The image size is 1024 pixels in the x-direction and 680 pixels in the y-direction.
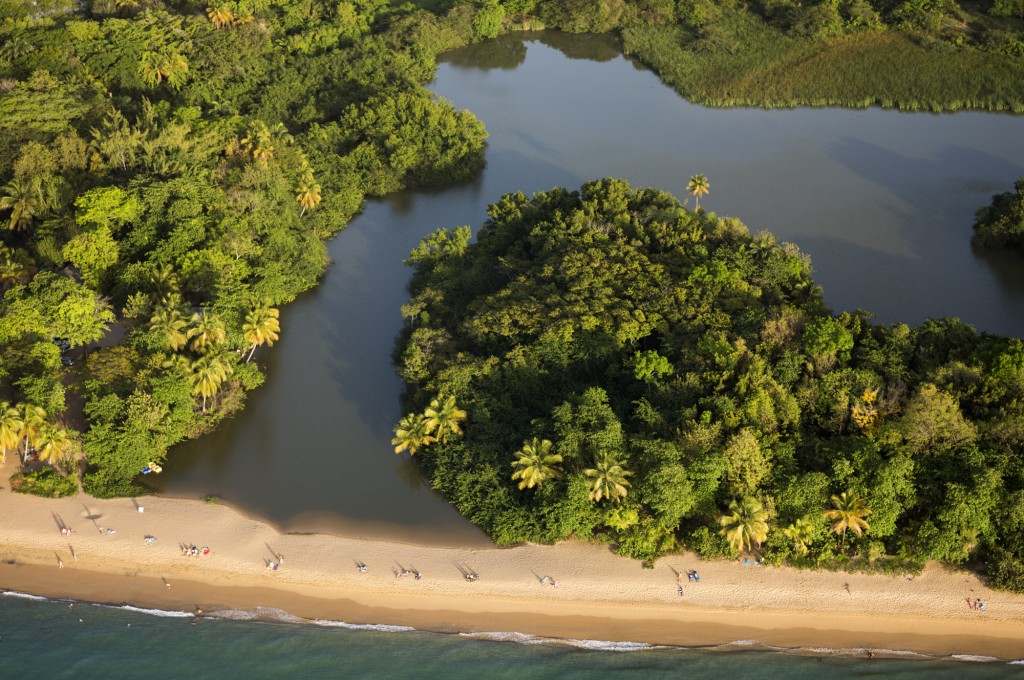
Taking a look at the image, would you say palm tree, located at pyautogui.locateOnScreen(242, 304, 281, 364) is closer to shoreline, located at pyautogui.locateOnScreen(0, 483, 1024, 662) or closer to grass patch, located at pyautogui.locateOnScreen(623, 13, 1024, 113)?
shoreline, located at pyautogui.locateOnScreen(0, 483, 1024, 662)

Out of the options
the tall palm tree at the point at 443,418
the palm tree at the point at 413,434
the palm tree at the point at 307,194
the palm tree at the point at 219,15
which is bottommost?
the palm tree at the point at 413,434

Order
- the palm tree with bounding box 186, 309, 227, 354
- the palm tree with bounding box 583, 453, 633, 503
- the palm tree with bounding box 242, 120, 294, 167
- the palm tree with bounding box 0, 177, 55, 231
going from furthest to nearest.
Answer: the palm tree with bounding box 242, 120, 294, 167 < the palm tree with bounding box 0, 177, 55, 231 < the palm tree with bounding box 186, 309, 227, 354 < the palm tree with bounding box 583, 453, 633, 503

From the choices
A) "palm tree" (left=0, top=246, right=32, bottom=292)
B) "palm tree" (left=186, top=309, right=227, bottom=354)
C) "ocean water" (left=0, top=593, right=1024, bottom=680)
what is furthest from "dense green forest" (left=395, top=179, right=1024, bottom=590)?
"palm tree" (left=0, top=246, right=32, bottom=292)

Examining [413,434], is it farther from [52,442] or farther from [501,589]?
[52,442]

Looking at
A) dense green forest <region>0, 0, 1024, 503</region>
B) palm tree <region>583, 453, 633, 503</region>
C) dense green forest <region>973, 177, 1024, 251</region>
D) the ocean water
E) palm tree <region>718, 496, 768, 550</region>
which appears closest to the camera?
the ocean water

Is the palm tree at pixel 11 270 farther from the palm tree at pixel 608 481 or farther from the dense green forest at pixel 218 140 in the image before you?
the palm tree at pixel 608 481

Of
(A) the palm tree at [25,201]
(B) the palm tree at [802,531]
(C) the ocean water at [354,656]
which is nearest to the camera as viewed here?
(C) the ocean water at [354,656]

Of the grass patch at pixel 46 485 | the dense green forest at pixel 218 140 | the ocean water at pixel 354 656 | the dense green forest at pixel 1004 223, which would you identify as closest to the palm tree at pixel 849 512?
the ocean water at pixel 354 656

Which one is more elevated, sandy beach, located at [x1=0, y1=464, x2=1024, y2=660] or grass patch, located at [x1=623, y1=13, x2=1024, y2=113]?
grass patch, located at [x1=623, y1=13, x2=1024, y2=113]
